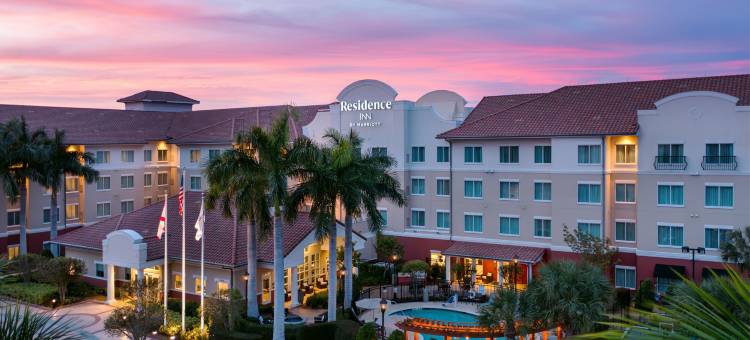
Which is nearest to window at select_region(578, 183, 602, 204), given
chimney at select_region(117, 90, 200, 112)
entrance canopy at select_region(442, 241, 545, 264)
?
entrance canopy at select_region(442, 241, 545, 264)

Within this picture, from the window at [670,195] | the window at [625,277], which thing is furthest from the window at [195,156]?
the window at [670,195]

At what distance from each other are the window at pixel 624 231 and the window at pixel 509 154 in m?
7.70

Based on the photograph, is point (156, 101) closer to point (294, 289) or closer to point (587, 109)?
point (294, 289)

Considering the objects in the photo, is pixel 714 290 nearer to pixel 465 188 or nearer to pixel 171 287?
pixel 465 188

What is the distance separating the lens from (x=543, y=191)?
141 ft

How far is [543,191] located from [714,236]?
10.3m

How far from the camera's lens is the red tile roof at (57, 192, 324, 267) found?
36312 mm

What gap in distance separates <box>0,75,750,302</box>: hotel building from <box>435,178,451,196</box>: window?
0.24ft

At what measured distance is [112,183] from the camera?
59.0m

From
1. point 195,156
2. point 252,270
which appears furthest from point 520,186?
point 195,156

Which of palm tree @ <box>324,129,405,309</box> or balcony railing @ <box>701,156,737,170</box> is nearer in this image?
palm tree @ <box>324,129,405,309</box>

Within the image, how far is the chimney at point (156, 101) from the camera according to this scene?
73.9 meters

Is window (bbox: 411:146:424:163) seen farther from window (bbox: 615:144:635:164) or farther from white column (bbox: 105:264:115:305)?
white column (bbox: 105:264:115:305)

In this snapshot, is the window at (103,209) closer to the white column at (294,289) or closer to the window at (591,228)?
the white column at (294,289)
